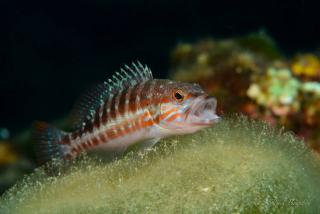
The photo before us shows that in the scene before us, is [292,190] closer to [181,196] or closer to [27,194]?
[181,196]

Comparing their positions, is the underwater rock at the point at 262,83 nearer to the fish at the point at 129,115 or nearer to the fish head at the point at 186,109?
the fish at the point at 129,115

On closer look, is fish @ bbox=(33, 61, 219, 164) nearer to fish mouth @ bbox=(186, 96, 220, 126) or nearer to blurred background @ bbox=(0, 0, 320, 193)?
fish mouth @ bbox=(186, 96, 220, 126)

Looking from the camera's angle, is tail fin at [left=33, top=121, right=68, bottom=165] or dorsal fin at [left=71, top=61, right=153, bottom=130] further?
tail fin at [left=33, top=121, right=68, bottom=165]

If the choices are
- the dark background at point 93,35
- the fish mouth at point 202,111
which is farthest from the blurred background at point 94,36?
the fish mouth at point 202,111

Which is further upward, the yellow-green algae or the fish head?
the fish head

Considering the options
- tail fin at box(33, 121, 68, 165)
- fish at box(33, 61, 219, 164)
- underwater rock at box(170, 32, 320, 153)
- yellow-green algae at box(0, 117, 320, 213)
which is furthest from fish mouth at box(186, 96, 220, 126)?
underwater rock at box(170, 32, 320, 153)

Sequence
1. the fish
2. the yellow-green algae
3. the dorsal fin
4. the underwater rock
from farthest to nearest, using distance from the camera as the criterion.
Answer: the underwater rock
the dorsal fin
the fish
the yellow-green algae
